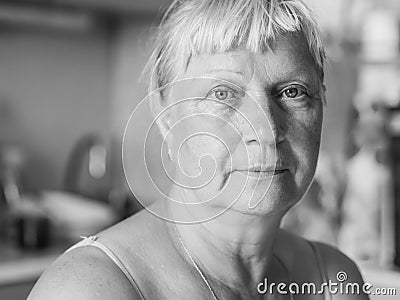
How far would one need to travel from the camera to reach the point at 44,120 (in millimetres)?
2119

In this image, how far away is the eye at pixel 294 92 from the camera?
1.76 feet

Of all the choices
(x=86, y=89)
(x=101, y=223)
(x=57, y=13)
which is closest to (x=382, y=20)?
(x=101, y=223)

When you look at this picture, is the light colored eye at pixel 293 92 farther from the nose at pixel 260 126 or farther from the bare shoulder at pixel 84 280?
the bare shoulder at pixel 84 280

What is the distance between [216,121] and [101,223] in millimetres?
1218

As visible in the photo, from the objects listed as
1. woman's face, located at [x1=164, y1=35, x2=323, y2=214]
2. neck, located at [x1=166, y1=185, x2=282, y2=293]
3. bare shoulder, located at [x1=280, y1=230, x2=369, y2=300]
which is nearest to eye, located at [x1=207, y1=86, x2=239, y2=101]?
woman's face, located at [x1=164, y1=35, x2=323, y2=214]

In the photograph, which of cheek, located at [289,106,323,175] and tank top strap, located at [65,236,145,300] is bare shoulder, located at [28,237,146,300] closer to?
tank top strap, located at [65,236,145,300]

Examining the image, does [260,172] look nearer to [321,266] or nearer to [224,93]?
[224,93]

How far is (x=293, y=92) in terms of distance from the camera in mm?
542

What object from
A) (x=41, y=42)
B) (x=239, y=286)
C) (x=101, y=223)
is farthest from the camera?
(x=41, y=42)

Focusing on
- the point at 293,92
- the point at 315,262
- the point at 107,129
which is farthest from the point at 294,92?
the point at 107,129

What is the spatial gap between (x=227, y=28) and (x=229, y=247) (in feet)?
0.67

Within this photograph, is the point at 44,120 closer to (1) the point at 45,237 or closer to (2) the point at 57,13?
(2) the point at 57,13

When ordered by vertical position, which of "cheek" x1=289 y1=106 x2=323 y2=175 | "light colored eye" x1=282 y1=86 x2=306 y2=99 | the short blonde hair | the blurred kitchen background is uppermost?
the short blonde hair

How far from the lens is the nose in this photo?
51cm
